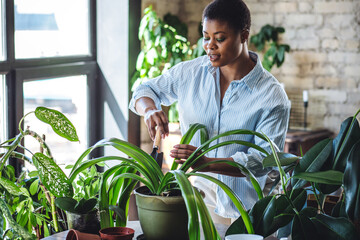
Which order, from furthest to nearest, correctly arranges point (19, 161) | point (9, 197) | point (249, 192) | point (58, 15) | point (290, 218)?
point (58, 15), point (19, 161), point (249, 192), point (9, 197), point (290, 218)

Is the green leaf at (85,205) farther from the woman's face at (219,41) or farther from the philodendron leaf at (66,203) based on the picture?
the woman's face at (219,41)

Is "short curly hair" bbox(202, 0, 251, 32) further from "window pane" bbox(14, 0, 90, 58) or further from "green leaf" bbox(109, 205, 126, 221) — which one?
"window pane" bbox(14, 0, 90, 58)

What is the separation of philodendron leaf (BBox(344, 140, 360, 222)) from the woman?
582mm

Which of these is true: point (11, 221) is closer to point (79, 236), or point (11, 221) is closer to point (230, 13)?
point (79, 236)

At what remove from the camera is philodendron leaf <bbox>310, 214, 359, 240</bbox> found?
1374mm

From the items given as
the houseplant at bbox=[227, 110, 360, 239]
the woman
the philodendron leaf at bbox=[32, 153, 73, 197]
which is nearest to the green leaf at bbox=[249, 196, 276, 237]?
the houseplant at bbox=[227, 110, 360, 239]

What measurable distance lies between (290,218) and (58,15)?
2521 mm

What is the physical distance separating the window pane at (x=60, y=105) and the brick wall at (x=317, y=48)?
99cm

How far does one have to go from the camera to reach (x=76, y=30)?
377 centimetres

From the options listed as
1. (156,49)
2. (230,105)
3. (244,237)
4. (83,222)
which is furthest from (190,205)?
(156,49)

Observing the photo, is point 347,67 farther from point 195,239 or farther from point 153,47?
point 195,239

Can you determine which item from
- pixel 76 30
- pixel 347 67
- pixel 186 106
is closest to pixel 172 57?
pixel 76 30

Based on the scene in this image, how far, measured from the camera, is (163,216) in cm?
156

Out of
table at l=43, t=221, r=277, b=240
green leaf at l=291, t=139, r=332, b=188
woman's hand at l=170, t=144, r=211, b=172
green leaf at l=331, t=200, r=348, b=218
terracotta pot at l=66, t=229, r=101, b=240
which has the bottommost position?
table at l=43, t=221, r=277, b=240
